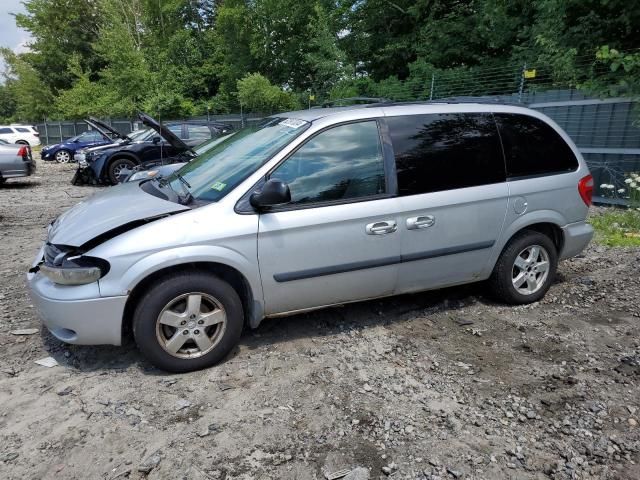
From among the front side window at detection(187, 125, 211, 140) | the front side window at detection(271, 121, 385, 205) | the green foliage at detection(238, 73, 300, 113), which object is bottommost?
the front side window at detection(271, 121, 385, 205)

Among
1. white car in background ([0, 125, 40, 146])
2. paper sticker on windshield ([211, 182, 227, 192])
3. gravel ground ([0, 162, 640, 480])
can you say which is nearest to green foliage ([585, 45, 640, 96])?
gravel ground ([0, 162, 640, 480])

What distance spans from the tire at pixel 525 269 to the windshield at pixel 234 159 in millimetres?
2117

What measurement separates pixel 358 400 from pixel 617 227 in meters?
5.69

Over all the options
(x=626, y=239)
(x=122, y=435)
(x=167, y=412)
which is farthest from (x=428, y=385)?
(x=626, y=239)

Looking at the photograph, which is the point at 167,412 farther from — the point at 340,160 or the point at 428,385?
the point at 340,160

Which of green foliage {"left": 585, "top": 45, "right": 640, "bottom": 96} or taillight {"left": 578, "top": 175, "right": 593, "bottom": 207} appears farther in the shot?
green foliage {"left": 585, "top": 45, "right": 640, "bottom": 96}

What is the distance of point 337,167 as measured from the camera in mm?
3521

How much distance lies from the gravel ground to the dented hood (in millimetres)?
923

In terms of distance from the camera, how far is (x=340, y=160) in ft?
11.6

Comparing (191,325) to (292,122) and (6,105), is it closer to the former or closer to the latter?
(292,122)

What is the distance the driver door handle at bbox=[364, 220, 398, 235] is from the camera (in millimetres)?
3504

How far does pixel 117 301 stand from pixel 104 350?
29.8 inches

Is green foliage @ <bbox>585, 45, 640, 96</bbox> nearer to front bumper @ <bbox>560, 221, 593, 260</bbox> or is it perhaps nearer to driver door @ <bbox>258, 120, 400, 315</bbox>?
front bumper @ <bbox>560, 221, 593, 260</bbox>

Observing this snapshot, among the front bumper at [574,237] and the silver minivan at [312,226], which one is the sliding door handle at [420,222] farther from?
the front bumper at [574,237]
